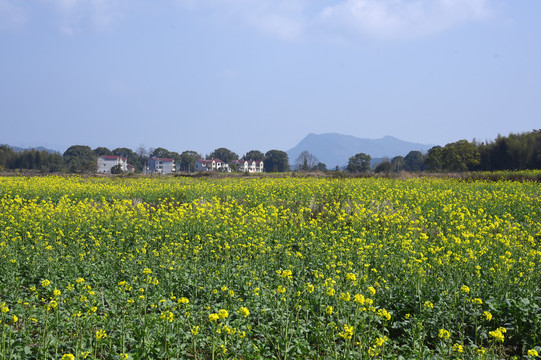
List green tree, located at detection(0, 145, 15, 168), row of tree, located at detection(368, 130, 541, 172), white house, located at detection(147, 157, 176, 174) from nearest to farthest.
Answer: row of tree, located at detection(368, 130, 541, 172), green tree, located at detection(0, 145, 15, 168), white house, located at detection(147, 157, 176, 174)

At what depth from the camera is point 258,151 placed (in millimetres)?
142625

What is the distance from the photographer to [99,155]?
390ft

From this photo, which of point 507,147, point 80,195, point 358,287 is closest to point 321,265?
point 358,287

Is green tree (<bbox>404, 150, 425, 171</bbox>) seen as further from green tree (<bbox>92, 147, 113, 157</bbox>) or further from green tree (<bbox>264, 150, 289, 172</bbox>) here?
green tree (<bbox>92, 147, 113, 157</bbox>)

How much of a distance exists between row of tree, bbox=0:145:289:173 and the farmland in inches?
2832

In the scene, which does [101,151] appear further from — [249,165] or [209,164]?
[249,165]

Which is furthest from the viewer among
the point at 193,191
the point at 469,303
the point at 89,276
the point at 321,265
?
the point at 193,191

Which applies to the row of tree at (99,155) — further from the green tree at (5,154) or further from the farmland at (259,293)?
the farmland at (259,293)

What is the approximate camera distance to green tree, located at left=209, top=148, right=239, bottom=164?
140m

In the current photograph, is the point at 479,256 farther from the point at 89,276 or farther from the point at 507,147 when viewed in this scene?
the point at 507,147

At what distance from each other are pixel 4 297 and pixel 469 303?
22.4ft

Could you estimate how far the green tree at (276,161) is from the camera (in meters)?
121

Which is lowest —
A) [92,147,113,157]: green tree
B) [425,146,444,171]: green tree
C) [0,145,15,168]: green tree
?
[425,146,444,171]: green tree

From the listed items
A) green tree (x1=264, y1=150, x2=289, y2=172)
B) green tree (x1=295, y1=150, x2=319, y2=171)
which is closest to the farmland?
green tree (x1=295, y1=150, x2=319, y2=171)
